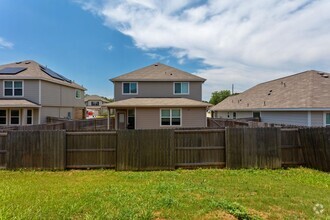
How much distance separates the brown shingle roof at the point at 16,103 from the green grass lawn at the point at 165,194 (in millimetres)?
13402

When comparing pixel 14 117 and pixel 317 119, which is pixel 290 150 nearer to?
pixel 317 119

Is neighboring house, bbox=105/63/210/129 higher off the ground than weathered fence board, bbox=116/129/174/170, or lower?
higher

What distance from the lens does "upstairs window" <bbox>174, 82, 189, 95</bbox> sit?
892 inches

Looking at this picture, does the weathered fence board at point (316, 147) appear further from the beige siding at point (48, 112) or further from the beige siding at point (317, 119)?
the beige siding at point (48, 112)

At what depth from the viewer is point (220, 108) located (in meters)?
34.8

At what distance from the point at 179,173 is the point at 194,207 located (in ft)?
11.8

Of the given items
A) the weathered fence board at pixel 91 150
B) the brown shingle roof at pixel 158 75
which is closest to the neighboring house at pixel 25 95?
the brown shingle roof at pixel 158 75

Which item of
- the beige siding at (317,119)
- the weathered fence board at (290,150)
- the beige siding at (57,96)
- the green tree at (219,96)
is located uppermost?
the green tree at (219,96)

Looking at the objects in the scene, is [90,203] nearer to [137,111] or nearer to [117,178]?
[117,178]

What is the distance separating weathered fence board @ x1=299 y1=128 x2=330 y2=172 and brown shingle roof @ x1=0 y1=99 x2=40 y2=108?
67.6ft

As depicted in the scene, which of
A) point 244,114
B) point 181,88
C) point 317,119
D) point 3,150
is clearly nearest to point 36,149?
point 3,150

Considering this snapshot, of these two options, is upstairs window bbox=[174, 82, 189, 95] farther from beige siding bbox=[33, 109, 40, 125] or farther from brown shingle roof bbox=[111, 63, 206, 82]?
beige siding bbox=[33, 109, 40, 125]

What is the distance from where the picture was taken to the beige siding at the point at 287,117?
17.6m

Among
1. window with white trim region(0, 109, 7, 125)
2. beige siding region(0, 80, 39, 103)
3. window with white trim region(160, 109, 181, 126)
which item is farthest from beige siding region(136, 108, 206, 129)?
window with white trim region(0, 109, 7, 125)
